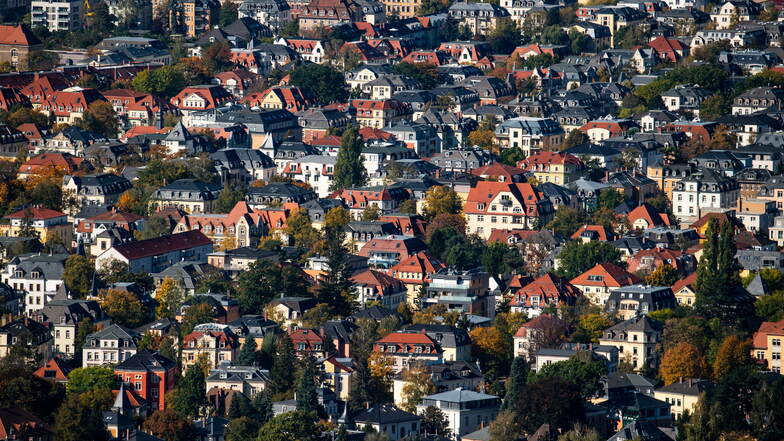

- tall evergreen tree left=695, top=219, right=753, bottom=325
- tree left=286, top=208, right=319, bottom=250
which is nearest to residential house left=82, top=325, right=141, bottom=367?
tree left=286, top=208, right=319, bottom=250

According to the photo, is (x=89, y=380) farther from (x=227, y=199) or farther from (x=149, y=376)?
(x=227, y=199)

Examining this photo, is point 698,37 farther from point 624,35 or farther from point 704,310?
point 704,310

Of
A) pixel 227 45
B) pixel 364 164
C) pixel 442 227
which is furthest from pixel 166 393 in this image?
pixel 227 45

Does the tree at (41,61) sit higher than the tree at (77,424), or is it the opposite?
the tree at (41,61)

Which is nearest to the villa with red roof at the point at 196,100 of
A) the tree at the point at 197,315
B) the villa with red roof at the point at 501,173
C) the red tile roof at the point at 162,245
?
the villa with red roof at the point at 501,173

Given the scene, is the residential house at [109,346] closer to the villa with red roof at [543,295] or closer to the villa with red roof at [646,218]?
the villa with red roof at [543,295]

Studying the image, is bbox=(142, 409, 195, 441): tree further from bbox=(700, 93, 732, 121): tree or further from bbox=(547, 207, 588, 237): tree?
bbox=(700, 93, 732, 121): tree

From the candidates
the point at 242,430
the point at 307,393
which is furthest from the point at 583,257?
the point at 242,430
